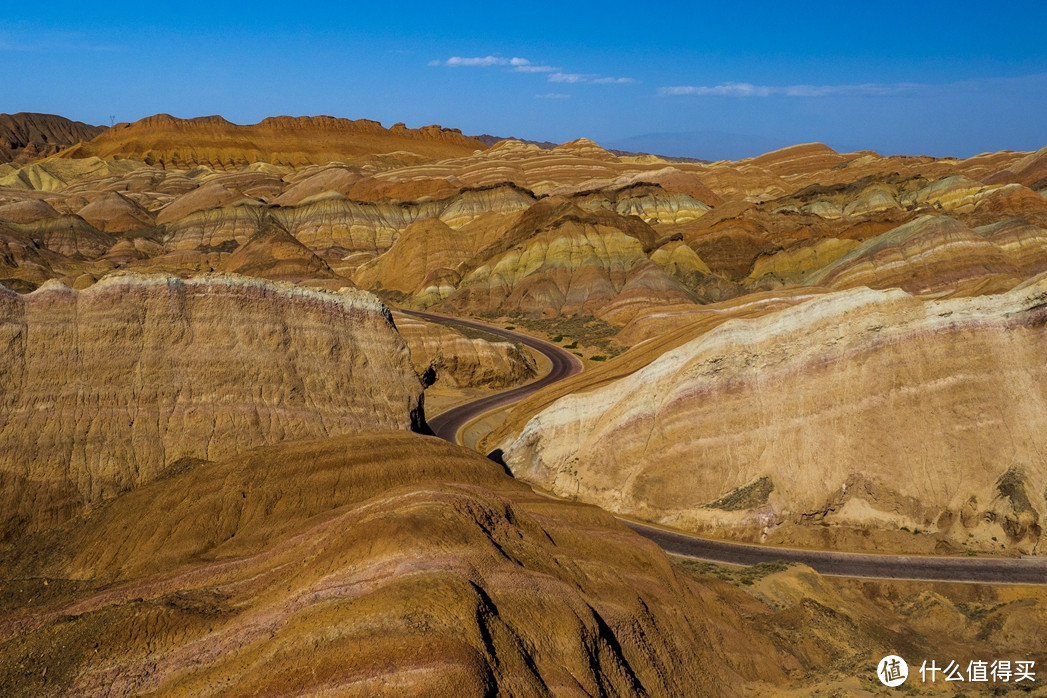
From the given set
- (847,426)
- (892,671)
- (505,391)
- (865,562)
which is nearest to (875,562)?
(865,562)

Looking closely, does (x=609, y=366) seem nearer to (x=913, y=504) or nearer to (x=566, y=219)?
(x=913, y=504)

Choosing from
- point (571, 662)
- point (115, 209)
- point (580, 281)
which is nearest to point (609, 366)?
point (571, 662)

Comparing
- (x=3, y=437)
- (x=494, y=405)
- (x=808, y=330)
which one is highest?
(x=808, y=330)

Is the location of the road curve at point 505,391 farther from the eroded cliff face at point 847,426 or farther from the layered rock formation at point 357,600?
the layered rock formation at point 357,600

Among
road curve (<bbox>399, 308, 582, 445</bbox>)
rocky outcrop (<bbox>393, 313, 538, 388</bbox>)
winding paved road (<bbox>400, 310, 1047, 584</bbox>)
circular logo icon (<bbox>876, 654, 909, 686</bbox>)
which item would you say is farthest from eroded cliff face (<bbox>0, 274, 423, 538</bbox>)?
rocky outcrop (<bbox>393, 313, 538, 388</bbox>)

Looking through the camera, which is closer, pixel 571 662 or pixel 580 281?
pixel 571 662

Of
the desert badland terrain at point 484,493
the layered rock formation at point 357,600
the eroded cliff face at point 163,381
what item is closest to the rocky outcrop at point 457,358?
the desert badland terrain at point 484,493

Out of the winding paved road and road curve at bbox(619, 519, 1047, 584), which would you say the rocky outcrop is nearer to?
the winding paved road
